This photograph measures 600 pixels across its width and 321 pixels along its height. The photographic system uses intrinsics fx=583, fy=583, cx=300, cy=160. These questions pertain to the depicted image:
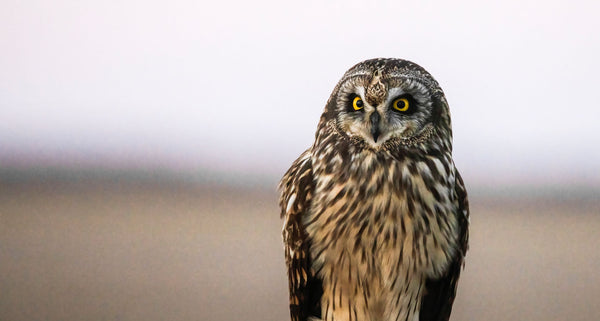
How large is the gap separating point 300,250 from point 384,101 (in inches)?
13.1

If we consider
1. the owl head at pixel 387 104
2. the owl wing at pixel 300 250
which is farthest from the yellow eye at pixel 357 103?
the owl wing at pixel 300 250

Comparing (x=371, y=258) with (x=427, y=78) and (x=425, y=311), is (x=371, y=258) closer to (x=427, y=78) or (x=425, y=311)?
(x=425, y=311)

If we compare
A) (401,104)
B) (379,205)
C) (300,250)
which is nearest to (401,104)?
(401,104)

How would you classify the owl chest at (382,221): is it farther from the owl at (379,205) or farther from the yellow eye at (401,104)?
the yellow eye at (401,104)

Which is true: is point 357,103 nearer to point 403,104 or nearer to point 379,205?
point 403,104

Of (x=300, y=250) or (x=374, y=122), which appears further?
(x=300, y=250)

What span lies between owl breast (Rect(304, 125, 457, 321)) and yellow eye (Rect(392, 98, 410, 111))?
0.08 m

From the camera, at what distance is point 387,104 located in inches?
40.4

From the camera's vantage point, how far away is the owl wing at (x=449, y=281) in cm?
114

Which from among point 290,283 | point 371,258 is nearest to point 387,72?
point 371,258

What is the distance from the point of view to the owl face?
3.33 feet

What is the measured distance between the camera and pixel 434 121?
1090mm

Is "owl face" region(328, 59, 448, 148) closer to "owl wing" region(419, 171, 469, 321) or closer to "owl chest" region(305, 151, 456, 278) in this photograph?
"owl chest" region(305, 151, 456, 278)

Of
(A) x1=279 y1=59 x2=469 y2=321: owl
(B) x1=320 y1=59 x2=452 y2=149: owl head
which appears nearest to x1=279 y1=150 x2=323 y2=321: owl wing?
(A) x1=279 y1=59 x2=469 y2=321: owl
